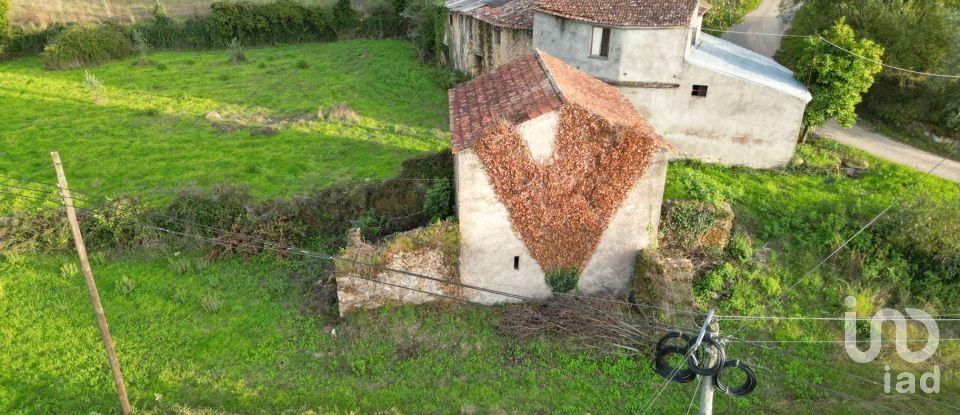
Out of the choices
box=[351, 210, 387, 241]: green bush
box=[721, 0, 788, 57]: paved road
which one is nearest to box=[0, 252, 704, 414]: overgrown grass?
box=[351, 210, 387, 241]: green bush

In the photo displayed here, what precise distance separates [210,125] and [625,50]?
67.3ft

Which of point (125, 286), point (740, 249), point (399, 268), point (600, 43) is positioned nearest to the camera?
point (399, 268)

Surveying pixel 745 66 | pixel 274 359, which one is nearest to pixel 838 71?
pixel 745 66

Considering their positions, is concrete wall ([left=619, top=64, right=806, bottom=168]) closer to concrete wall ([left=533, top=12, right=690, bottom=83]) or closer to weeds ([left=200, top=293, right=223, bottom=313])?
concrete wall ([left=533, top=12, right=690, bottom=83])

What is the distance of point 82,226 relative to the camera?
784 inches

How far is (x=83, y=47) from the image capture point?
40.2 meters

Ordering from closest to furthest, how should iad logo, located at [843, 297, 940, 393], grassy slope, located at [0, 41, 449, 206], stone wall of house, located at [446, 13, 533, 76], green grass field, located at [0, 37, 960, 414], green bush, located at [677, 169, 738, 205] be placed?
green grass field, located at [0, 37, 960, 414] → iad logo, located at [843, 297, 940, 393] → green bush, located at [677, 169, 738, 205] → grassy slope, located at [0, 41, 449, 206] → stone wall of house, located at [446, 13, 533, 76]

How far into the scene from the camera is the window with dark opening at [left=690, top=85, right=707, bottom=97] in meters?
22.9

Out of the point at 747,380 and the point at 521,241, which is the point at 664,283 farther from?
the point at 747,380

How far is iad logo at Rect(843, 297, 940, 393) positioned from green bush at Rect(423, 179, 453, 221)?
11.1m

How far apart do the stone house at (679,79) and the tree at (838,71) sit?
2.58 feet

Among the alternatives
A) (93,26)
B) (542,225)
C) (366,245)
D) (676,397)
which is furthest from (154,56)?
(676,397)

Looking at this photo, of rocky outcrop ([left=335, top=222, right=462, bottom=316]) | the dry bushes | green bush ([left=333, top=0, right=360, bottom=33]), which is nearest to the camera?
the dry bushes

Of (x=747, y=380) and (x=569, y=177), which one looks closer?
(x=747, y=380)
